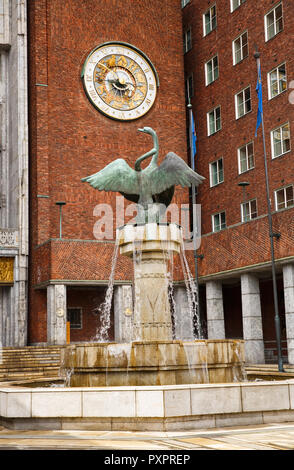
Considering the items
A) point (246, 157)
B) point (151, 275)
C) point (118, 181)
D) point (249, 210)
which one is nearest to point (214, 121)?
point (246, 157)

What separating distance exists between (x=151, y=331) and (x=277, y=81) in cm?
2178

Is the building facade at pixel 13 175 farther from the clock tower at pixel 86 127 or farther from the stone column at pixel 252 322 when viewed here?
the stone column at pixel 252 322

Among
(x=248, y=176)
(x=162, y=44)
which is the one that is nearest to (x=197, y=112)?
(x=162, y=44)

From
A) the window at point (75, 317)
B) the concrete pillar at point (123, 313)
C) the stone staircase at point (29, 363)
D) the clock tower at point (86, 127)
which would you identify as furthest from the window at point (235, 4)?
the stone staircase at point (29, 363)

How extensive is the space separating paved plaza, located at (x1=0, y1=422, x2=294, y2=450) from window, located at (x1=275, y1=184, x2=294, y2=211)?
2169 centimetres

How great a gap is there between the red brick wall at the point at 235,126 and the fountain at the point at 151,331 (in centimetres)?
1093

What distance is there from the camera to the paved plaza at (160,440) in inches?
408

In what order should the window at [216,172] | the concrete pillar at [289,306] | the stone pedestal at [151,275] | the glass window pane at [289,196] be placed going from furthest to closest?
the window at [216,172], the glass window pane at [289,196], the concrete pillar at [289,306], the stone pedestal at [151,275]

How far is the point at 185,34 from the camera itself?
44.7 meters

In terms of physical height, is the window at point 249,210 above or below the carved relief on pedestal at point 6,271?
above

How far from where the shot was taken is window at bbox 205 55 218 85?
134 ft
